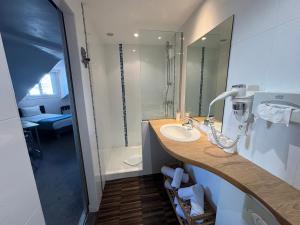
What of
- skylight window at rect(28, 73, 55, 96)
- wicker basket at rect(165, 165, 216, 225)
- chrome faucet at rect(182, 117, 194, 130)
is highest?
skylight window at rect(28, 73, 55, 96)

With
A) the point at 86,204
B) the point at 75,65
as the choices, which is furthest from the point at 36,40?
the point at 86,204

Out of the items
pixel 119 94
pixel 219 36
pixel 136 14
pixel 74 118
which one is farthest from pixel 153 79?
pixel 74 118

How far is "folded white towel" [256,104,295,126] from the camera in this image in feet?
1.87

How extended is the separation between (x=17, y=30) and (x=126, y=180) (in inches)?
84.2

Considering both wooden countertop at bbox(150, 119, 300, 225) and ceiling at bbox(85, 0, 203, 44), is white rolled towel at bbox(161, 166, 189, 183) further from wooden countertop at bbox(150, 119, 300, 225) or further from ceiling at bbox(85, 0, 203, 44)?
ceiling at bbox(85, 0, 203, 44)

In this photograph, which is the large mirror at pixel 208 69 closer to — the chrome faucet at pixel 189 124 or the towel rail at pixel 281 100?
the chrome faucet at pixel 189 124

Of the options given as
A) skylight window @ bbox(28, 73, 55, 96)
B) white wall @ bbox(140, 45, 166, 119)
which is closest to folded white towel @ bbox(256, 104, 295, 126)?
white wall @ bbox(140, 45, 166, 119)

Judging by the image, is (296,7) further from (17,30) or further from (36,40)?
(36,40)

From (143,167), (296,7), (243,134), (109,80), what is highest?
(296,7)

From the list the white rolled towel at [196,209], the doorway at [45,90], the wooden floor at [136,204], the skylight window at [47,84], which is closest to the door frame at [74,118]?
the doorway at [45,90]

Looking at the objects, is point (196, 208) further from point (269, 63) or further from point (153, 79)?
point (153, 79)

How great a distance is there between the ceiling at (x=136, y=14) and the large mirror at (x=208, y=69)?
0.40 metres

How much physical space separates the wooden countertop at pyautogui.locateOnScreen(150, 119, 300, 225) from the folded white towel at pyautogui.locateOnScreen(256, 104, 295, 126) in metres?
0.32

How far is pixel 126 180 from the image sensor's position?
6.64 feet
